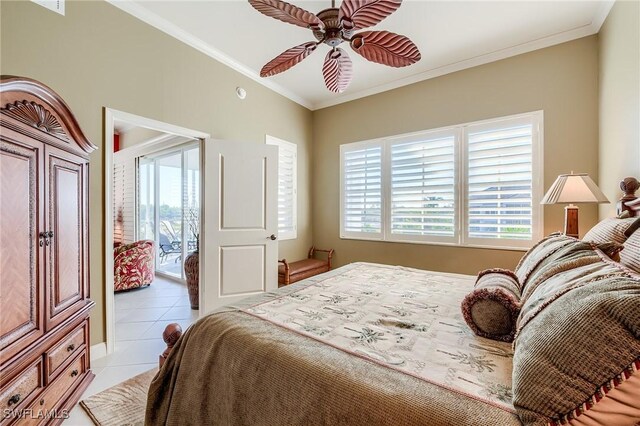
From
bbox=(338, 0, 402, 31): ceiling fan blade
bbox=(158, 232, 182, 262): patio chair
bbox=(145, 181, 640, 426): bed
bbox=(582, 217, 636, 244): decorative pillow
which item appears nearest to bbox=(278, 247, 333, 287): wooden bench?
bbox=(145, 181, 640, 426): bed

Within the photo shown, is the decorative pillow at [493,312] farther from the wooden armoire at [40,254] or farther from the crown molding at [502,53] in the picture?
the crown molding at [502,53]

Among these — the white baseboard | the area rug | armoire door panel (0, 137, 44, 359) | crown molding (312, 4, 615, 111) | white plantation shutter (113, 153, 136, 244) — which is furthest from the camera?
white plantation shutter (113, 153, 136, 244)

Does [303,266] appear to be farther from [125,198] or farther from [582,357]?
[125,198]

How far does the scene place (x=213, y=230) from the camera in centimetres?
296

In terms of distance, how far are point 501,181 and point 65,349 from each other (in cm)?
390

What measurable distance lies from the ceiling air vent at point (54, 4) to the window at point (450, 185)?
3.19m

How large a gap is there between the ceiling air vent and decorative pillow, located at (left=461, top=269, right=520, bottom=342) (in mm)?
3218

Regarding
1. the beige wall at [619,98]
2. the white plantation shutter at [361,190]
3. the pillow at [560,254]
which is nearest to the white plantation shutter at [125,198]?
the white plantation shutter at [361,190]

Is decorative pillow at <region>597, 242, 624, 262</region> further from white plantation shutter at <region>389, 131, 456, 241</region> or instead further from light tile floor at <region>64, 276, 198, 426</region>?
light tile floor at <region>64, 276, 198, 426</region>

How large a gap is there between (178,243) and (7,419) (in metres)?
4.80

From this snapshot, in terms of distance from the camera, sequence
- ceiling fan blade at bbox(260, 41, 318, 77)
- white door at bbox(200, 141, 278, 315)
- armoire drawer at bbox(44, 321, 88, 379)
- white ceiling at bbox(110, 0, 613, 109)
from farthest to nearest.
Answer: white door at bbox(200, 141, 278, 315), white ceiling at bbox(110, 0, 613, 109), ceiling fan blade at bbox(260, 41, 318, 77), armoire drawer at bbox(44, 321, 88, 379)

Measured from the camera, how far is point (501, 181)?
2.93m

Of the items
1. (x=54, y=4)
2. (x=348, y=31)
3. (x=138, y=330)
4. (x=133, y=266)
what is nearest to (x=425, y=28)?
(x=348, y=31)

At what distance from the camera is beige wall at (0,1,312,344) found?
1.83m
